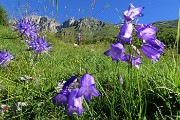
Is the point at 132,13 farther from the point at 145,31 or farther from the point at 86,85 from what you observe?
the point at 86,85

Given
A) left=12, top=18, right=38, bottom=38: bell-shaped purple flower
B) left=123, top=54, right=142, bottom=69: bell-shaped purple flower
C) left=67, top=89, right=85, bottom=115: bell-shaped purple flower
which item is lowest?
left=67, top=89, right=85, bottom=115: bell-shaped purple flower

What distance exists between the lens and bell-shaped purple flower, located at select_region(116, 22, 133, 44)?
1991mm

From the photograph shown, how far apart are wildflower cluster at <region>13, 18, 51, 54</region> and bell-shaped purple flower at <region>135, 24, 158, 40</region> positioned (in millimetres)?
2712

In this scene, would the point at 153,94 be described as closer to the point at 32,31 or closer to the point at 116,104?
the point at 116,104

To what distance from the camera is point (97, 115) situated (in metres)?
2.93

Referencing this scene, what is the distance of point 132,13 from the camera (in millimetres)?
2057

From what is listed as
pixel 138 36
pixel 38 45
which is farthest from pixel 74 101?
pixel 38 45

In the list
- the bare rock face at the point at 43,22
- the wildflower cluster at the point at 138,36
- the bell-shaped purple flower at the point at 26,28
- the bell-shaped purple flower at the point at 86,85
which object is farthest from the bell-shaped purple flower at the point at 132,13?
the bare rock face at the point at 43,22

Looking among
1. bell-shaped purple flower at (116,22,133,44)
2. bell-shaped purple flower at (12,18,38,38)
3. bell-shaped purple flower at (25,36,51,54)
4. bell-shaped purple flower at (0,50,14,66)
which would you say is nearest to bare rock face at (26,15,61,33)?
bell-shaped purple flower at (12,18,38,38)

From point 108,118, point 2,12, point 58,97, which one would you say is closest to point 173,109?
point 108,118

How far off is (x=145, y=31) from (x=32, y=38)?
2.86 m

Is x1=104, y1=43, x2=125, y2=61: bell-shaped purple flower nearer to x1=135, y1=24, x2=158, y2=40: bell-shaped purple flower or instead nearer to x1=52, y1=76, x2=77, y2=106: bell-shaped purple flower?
x1=135, y1=24, x2=158, y2=40: bell-shaped purple flower

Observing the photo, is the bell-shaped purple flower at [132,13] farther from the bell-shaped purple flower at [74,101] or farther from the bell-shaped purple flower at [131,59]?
the bell-shaped purple flower at [74,101]

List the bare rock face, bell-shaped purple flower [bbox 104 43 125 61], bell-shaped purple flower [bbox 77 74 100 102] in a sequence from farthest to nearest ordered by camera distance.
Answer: the bare rock face, bell-shaped purple flower [bbox 104 43 125 61], bell-shaped purple flower [bbox 77 74 100 102]
